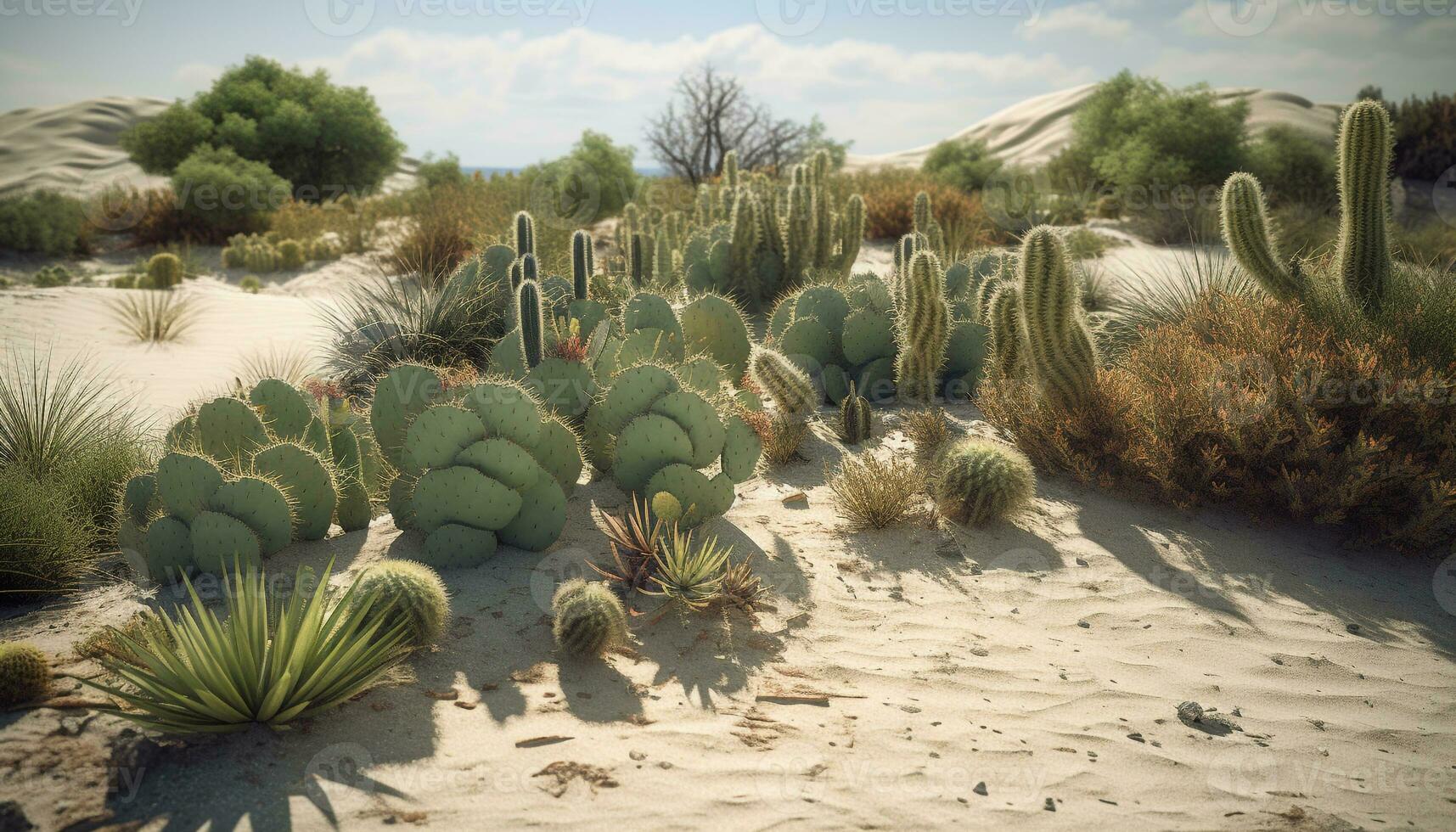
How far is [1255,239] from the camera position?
5445 mm

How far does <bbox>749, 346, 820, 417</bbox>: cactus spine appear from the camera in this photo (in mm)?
5508

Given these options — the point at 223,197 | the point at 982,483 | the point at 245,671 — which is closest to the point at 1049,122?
the point at 223,197

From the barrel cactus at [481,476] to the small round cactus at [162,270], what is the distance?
905 centimetres

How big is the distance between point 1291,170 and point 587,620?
16.9 metres

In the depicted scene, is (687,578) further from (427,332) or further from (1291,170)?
(1291,170)

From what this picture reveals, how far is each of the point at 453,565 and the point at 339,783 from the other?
150 centimetres

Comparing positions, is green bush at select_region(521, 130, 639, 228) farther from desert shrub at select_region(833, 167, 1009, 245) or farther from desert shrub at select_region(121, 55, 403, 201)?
desert shrub at select_region(121, 55, 403, 201)

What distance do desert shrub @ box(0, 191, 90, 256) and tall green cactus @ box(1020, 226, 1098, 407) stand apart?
16.1 metres

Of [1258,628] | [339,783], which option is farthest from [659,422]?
[1258,628]

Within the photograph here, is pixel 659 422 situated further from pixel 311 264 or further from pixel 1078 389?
pixel 311 264

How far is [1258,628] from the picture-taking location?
389cm

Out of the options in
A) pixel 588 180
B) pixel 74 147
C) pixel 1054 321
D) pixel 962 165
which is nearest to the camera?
pixel 1054 321

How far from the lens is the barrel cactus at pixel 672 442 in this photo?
14.4 feet

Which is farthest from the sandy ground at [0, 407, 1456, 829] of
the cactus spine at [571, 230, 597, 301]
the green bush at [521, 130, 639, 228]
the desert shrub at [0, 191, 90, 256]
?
the desert shrub at [0, 191, 90, 256]
